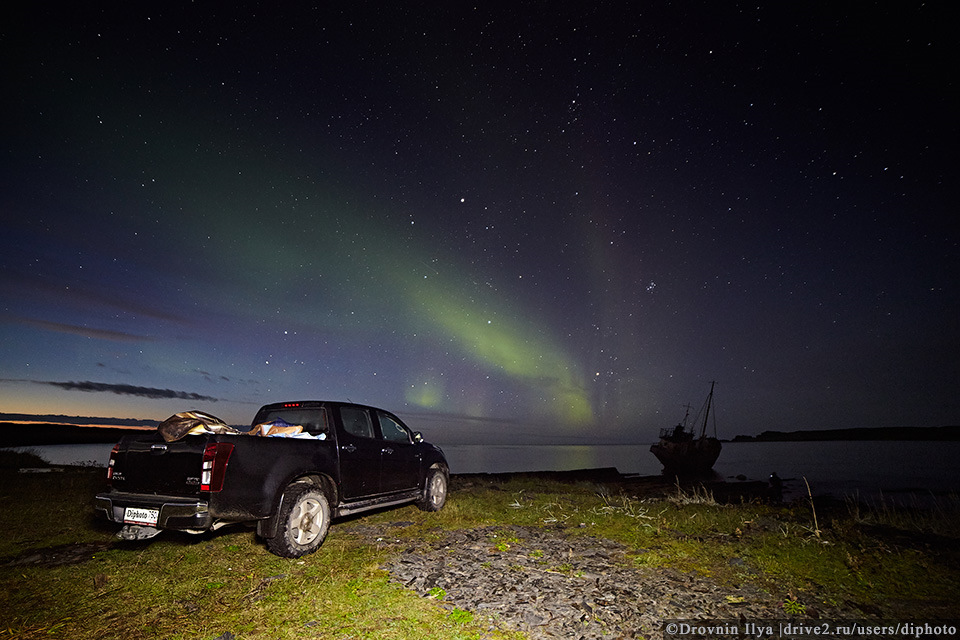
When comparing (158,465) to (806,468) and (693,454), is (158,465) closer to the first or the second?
(693,454)

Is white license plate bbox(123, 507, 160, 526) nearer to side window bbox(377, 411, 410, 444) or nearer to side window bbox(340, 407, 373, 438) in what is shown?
side window bbox(340, 407, 373, 438)

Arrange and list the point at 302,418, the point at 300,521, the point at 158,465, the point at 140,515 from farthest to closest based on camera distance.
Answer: the point at 302,418, the point at 300,521, the point at 158,465, the point at 140,515

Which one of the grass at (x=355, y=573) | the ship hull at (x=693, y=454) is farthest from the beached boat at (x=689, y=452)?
the grass at (x=355, y=573)

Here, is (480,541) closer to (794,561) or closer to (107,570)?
(794,561)

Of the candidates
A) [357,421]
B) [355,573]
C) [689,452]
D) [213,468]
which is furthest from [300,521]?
[689,452]

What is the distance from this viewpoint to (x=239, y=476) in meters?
5.09

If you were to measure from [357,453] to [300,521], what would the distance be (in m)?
1.32

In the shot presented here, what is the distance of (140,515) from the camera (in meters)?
5.04

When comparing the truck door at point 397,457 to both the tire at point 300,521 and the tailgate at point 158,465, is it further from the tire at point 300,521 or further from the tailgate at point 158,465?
the tailgate at point 158,465

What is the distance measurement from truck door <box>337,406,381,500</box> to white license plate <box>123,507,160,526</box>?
225 centimetres

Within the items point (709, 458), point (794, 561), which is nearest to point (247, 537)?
point (794, 561)

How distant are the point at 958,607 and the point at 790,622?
187cm

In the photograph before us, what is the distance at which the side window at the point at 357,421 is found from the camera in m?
7.29

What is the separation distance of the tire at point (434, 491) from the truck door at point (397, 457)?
364 millimetres
